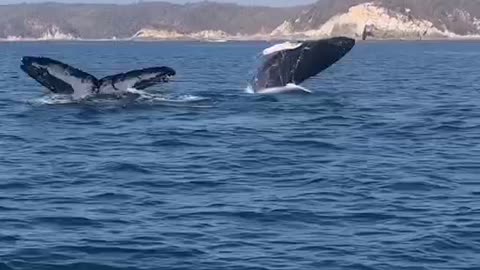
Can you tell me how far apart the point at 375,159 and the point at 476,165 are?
2.07 meters

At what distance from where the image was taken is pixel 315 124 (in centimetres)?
2852

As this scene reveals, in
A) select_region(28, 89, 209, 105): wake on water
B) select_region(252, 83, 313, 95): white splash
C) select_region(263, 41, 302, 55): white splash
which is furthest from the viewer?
select_region(252, 83, 313, 95): white splash

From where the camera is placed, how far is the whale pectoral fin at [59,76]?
3186 cm

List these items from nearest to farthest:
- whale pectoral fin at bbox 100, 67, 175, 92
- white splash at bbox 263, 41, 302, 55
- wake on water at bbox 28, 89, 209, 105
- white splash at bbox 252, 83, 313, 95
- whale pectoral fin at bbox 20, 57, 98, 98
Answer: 1. whale pectoral fin at bbox 20, 57, 98, 98
2. whale pectoral fin at bbox 100, 67, 175, 92
3. wake on water at bbox 28, 89, 209, 105
4. white splash at bbox 263, 41, 302, 55
5. white splash at bbox 252, 83, 313, 95

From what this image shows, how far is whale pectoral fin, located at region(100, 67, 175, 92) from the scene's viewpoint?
32750mm

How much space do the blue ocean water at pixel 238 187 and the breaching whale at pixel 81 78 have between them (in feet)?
1.99

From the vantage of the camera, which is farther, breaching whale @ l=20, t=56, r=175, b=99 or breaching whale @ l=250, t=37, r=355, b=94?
breaching whale @ l=250, t=37, r=355, b=94

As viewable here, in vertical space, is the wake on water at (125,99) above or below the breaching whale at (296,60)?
below

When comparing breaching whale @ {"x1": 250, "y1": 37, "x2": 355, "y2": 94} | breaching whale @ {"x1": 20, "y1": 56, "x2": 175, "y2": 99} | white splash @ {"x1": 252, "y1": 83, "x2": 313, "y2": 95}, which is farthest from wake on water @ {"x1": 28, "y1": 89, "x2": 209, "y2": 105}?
breaching whale @ {"x1": 250, "y1": 37, "x2": 355, "y2": 94}

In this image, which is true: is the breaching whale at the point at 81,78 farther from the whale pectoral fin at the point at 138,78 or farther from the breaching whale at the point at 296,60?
the breaching whale at the point at 296,60

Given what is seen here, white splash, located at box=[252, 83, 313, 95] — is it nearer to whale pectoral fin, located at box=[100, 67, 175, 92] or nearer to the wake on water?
the wake on water

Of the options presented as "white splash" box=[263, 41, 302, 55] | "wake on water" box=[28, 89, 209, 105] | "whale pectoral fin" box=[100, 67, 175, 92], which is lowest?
"wake on water" box=[28, 89, 209, 105]

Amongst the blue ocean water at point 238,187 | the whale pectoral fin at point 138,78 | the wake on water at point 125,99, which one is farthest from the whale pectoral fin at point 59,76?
the blue ocean water at point 238,187

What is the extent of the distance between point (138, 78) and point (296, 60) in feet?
21.3
